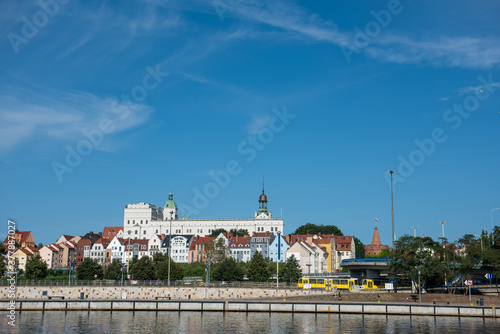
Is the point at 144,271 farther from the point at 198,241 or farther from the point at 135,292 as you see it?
the point at 198,241

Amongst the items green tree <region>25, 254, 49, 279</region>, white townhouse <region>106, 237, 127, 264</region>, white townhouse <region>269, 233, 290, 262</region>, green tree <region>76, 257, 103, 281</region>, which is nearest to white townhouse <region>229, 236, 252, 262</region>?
white townhouse <region>269, 233, 290, 262</region>

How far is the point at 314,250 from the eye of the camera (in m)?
152

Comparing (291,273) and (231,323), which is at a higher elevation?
(291,273)

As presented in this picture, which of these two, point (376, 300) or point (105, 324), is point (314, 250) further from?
point (105, 324)

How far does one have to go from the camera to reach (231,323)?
172ft

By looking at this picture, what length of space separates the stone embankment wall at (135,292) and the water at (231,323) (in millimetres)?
16424

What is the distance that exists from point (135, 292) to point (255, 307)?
24.4 meters

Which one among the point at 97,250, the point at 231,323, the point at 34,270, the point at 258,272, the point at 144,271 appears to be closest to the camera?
the point at 231,323

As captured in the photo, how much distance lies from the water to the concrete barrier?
2.03 m

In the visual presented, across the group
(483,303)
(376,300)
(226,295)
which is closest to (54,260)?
(226,295)

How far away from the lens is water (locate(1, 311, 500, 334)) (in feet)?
155

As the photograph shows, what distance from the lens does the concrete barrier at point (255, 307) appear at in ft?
200

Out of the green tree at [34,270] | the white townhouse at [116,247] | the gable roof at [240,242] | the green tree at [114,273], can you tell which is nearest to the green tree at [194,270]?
the green tree at [114,273]

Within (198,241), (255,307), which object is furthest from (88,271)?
(198,241)
